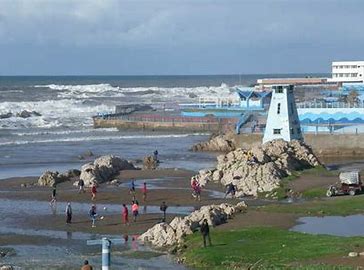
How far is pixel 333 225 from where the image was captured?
3356 cm

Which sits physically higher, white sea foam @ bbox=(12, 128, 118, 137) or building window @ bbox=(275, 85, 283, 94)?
building window @ bbox=(275, 85, 283, 94)

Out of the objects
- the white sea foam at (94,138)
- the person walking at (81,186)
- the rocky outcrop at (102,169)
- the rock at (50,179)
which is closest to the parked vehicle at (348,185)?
the person walking at (81,186)

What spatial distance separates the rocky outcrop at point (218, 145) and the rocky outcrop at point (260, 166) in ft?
53.6

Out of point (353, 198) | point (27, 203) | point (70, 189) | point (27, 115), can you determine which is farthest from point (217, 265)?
point (27, 115)

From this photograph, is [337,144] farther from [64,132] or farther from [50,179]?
[64,132]

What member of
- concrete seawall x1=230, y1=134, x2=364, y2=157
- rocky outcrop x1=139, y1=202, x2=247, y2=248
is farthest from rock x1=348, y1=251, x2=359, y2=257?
concrete seawall x1=230, y1=134, x2=364, y2=157

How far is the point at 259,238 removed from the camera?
30.8 m

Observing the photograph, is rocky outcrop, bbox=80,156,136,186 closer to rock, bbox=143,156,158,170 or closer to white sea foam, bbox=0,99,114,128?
rock, bbox=143,156,158,170

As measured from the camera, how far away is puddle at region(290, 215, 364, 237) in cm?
3177

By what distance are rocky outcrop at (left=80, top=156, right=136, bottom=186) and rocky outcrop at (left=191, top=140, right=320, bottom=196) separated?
232 inches

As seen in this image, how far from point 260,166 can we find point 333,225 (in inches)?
528

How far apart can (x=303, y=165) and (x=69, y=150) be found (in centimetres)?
2771

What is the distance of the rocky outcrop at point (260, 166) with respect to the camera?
45.5 m

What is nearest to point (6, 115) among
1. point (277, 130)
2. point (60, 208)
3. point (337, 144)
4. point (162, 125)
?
point (162, 125)
